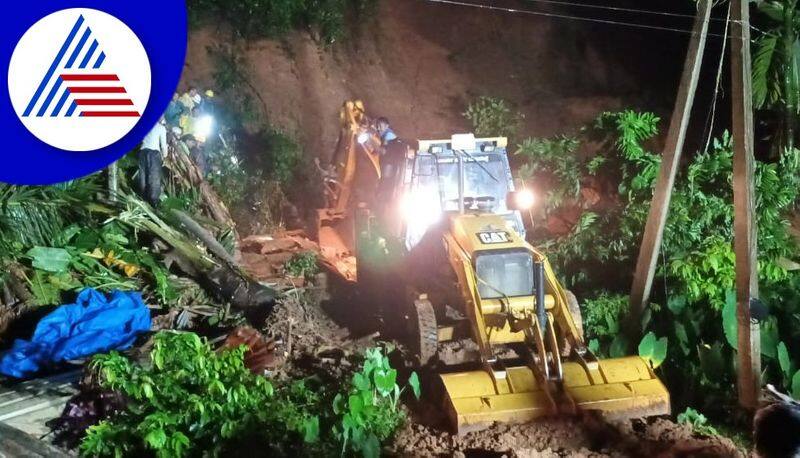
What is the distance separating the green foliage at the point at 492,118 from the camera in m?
15.6

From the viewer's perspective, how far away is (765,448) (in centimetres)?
382

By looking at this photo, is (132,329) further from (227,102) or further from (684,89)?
(227,102)

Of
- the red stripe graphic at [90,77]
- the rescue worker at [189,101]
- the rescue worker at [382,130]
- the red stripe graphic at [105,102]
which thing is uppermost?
the rescue worker at [189,101]

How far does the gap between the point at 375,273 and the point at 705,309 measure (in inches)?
160

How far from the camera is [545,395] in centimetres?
594

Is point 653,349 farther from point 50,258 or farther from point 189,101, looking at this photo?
point 189,101

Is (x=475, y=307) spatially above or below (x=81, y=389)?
above

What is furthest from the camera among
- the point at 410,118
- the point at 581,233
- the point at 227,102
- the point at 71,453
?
the point at 410,118

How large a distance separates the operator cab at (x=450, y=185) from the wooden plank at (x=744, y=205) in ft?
7.20

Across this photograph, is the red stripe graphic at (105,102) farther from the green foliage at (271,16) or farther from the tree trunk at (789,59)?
the green foliage at (271,16)

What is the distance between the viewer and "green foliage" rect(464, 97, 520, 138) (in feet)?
51.1

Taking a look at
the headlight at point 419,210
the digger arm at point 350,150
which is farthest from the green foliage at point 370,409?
the digger arm at point 350,150

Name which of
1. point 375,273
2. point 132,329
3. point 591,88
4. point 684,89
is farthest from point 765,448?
point 591,88

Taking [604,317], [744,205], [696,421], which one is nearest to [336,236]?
Answer: [604,317]
